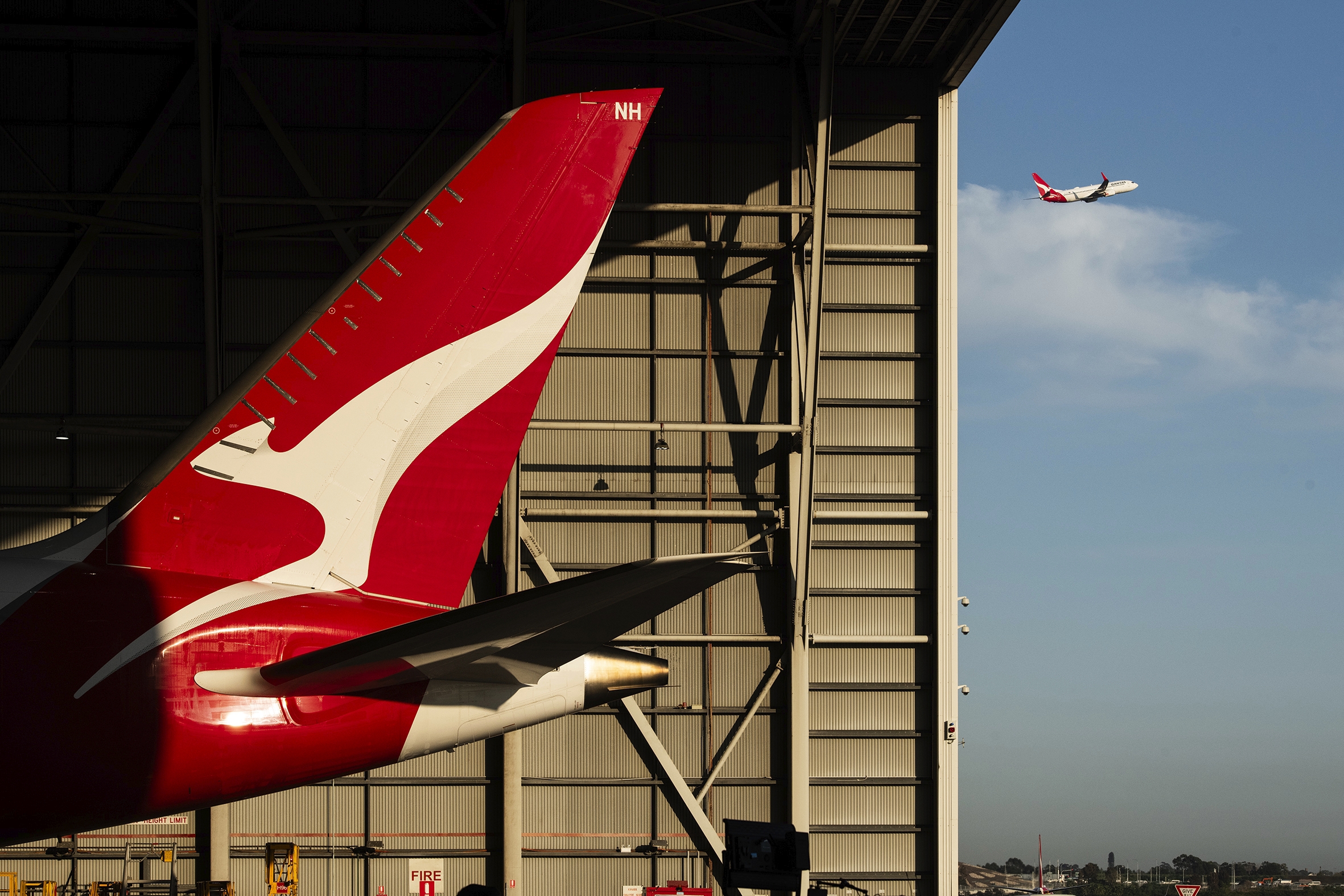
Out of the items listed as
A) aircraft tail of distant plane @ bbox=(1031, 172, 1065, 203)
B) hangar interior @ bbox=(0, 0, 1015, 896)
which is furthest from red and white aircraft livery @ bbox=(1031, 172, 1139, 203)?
hangar interior @ bbox=(0, 0, 1015, 896)

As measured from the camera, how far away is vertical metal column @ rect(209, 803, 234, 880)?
803 inches

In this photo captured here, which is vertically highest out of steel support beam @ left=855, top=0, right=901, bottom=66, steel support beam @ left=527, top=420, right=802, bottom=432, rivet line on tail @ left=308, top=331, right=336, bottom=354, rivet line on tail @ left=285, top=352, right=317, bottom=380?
steel support beam @ left=855, top=0, right=901, bottom=66

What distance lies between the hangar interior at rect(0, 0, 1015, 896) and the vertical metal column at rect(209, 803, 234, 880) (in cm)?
8

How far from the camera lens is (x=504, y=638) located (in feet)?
18.2

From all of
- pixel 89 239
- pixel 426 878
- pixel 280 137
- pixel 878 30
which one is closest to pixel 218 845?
pixel 426 878

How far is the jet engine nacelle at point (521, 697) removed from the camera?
23.4ft

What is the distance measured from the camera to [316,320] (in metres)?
7.59

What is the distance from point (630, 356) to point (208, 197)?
8.76 m

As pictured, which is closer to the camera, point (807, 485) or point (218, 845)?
point (218, 845)

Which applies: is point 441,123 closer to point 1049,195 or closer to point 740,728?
point 740,728

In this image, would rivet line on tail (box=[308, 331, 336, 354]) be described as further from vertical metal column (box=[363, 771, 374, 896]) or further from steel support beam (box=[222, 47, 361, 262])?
vertical metal column (box=[363, 771, 374, 896])

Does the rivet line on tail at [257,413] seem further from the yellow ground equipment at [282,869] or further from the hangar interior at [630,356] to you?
the yellow ground equipment at [282,869]

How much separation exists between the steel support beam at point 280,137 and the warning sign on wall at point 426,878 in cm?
1228

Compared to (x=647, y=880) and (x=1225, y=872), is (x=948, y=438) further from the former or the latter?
(x=1225, y=872)
